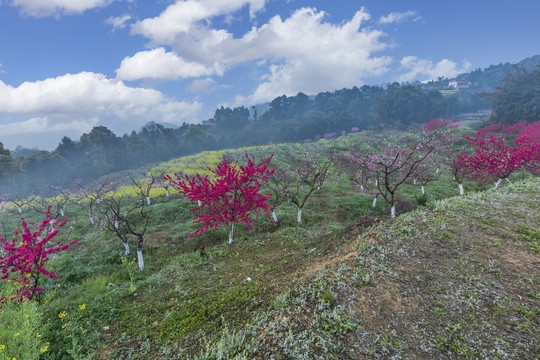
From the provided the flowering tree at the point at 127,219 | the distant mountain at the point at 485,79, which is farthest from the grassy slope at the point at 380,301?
the distant mountain at the point at 485,79

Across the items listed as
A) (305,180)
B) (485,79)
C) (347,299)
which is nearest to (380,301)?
(347,299)

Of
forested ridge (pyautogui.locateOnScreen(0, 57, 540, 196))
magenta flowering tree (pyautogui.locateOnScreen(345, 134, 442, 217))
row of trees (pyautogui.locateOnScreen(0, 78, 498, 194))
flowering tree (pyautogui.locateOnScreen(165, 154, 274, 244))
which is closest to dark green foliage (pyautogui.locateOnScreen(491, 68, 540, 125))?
forested ridge (pyautogui.locateOnScreen(0, 57, 540, 196))

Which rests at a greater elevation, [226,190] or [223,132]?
[223,132]

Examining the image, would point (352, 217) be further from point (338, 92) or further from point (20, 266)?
point (338, 92)

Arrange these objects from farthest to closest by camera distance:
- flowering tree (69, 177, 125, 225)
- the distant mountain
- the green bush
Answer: the distant mountain
flowering tree (69, 177, 125, 225)
the green bush

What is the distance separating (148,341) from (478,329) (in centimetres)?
610

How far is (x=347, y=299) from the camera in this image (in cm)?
405

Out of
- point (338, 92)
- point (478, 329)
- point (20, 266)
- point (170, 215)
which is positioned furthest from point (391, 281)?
point (338, 92)

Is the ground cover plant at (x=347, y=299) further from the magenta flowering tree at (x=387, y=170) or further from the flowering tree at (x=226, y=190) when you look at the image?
the magenta flowering tree at (x=387, y=170)

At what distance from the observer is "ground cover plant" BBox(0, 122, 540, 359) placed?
134 inches

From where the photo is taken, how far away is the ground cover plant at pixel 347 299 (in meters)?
3.40

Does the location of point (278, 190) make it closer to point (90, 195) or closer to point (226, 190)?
point (226, 190)

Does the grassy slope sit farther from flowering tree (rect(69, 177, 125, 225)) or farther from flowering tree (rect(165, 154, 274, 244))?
flowering tree (rect(69, 177, 125, 225))

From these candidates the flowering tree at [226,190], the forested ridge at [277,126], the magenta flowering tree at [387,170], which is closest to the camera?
the flowering tree at [226,190]
